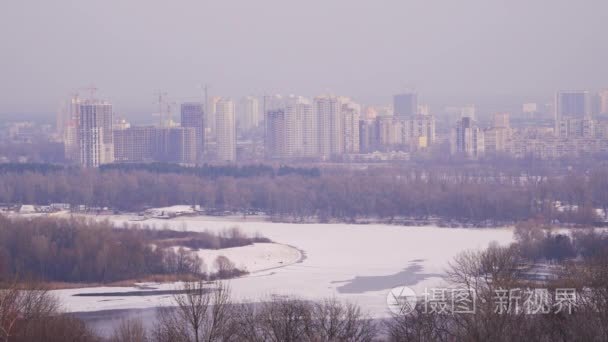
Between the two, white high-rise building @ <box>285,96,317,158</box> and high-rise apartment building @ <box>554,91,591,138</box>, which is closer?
white high-rise building @ <box>285,96,317,158</box>

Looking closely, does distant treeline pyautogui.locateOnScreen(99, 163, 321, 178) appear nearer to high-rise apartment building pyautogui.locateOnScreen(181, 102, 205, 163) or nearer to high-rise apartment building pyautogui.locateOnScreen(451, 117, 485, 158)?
high-rise apartment building pyautogui.locateOnScreen(451, 117, 485, 158)

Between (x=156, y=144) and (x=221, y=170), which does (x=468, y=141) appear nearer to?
(x=156, y=144)

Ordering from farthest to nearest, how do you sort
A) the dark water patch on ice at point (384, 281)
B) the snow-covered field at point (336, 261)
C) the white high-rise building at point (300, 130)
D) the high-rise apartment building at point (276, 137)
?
the white high-rise building at point (300, 130) < the high-rise apartment building at point (276, 137) < the dark water patch on ice at point (384, 281) < the snow-covered field at point (336, 261)

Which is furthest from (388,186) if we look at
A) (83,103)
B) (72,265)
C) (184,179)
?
(83,103)

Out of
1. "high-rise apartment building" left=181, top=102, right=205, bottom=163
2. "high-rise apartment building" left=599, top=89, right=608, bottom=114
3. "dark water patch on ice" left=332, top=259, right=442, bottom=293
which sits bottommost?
"dark water patch on ice" left=332, top=259, right=442, bottom=293

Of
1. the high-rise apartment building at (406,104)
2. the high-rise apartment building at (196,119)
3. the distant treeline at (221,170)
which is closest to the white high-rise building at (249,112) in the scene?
the high-rise apartment building at (406,104)

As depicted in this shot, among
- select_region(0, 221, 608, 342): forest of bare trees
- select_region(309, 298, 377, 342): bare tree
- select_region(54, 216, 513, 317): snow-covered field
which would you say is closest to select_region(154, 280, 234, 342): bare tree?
select_region(0, 221, 608, 342): forest of bare trees

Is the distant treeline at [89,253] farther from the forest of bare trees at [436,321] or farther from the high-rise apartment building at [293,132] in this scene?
the high-rise apartment building at [293,132]

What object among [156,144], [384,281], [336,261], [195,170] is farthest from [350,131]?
[384,281]
